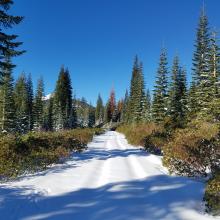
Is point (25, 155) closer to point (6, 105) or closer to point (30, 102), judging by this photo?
point (6, 105)

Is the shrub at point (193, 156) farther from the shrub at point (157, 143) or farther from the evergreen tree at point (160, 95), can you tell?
the evergreen tree at point (160, 95)

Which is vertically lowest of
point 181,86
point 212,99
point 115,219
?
point 115,219

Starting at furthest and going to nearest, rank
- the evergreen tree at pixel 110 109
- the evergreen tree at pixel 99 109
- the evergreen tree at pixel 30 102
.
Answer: the evergreen tree at pixel 99 109
the evergreen tree at pixel 110 109
the evergreen tree at pixel 30 102

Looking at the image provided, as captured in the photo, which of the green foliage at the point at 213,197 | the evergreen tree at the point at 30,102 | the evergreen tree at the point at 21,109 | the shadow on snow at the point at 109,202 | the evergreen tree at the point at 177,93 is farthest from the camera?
the evergreen tree at the point at 30,102

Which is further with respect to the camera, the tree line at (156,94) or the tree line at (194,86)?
the tree line at (194,86)

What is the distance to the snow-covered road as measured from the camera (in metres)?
7.43

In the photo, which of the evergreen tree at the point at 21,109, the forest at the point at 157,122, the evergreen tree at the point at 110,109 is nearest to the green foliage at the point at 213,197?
the forest at the point at 157,122

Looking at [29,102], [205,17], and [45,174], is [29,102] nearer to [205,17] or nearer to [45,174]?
[205,17]

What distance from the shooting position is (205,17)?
49.8m

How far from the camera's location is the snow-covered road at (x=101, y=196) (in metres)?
7.43

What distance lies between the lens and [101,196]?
895cm

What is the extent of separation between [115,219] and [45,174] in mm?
5701

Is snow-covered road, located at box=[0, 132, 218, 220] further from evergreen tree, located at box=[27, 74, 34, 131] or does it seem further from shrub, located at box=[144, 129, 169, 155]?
evergreen tree, located at box=[27, 74, 34, 131]

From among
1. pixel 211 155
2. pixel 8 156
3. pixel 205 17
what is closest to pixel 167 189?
pixel 211 155
